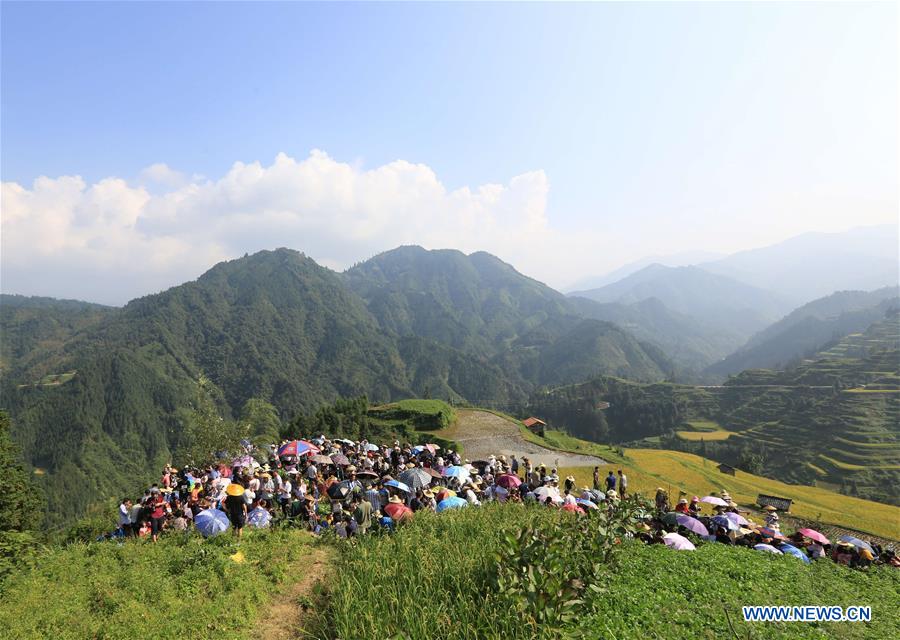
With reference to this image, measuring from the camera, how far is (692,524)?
1299 cm

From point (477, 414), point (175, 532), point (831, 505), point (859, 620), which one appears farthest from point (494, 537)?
point (477, 414)

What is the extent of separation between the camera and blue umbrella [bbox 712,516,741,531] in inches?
527

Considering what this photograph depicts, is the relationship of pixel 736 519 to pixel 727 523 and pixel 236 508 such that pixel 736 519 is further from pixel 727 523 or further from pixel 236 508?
pixel 236 508

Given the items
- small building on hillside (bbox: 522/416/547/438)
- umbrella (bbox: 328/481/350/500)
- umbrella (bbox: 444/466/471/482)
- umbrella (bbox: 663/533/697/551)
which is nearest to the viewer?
umbrella (bbox: 663/533/697/551)

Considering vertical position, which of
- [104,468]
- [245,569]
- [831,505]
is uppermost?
[245,569]

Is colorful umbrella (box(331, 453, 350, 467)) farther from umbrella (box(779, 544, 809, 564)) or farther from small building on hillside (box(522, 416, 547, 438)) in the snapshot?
small building on hillside (box(522, 416, 547, 438))

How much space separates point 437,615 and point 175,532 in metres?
9.08

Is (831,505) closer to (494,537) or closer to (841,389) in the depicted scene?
(494,537)

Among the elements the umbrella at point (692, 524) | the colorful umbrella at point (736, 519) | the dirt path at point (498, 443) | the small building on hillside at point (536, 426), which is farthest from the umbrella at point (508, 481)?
the small building on hillside at point (536, 426)

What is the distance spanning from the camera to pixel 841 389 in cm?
10000

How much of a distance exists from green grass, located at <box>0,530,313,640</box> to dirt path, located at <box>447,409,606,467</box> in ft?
83.1

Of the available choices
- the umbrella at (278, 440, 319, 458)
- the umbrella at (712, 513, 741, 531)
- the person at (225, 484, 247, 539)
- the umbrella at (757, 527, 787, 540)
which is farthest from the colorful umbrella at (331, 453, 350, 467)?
the umbrella at (757, 527, 787, 540)

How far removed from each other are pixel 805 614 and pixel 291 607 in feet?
32.8

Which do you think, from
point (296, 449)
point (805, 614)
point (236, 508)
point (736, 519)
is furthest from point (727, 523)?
point (296, 449)
